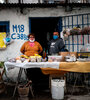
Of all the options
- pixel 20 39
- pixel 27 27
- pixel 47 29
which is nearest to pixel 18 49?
pixel 20 39

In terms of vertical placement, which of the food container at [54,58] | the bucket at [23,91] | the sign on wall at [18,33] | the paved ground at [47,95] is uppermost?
the sign on wall at [18,33]

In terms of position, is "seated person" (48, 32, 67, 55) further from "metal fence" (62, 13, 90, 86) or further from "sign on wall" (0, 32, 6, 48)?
"sign on wall" (0, 32, 6, 48)

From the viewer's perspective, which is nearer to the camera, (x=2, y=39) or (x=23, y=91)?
(x=23, y=91)

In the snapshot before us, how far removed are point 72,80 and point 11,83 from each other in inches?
109

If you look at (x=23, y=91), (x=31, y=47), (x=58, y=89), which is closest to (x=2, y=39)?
(x=31, y=47)

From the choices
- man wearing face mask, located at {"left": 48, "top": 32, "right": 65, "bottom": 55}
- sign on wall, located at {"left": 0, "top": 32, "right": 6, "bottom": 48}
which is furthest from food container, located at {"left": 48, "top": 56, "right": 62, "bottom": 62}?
sign on wall, located at {"left": 0, "top": 32, "right": 6, "bottom": 48}

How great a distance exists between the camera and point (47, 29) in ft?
41.4

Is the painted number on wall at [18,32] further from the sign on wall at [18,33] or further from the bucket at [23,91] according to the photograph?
the bucket at [23,91]

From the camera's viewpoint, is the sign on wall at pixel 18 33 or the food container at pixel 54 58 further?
the sign on wall at pixel 18 33

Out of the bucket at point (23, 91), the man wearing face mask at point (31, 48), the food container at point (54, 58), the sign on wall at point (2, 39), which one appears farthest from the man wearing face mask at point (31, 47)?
the bucket at point (23, 91)

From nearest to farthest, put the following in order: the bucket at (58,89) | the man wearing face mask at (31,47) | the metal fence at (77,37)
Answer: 1. the bucket at (58,89)
2. the man wearing face mask at (31,47)
3. the metal fence at (77,37)

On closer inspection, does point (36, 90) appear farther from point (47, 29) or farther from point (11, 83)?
point (47, 29)

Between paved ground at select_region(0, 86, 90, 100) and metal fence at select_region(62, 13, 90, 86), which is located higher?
metal fence at select_region(62, 13, 90, 86)

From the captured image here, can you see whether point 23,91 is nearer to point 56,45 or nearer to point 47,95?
point 47,95
